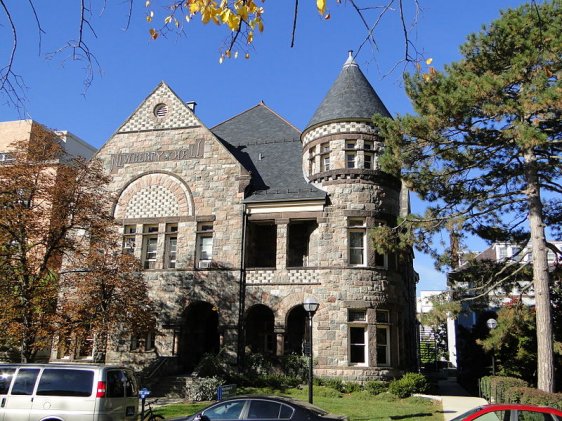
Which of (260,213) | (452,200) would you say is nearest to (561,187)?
(452,200)

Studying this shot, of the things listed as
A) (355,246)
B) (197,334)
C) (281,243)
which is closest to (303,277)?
(281,243)

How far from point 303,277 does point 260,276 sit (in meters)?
2.10

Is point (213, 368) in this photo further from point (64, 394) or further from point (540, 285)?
point (540, 285)

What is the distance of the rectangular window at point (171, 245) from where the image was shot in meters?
27.2

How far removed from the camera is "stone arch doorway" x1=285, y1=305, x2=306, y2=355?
26.1 metres

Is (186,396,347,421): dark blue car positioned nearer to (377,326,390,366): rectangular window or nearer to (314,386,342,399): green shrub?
(314,386,342,399): green shrub

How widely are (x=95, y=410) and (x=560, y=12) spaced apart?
17797 millimetres

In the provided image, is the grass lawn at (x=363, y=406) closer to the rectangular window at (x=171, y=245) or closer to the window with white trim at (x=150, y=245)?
the rectangular window at (x=171, y=245)

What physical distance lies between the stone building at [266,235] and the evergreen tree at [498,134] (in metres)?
4.65

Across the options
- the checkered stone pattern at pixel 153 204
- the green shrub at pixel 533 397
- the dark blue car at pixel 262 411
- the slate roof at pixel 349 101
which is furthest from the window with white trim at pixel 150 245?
the green shrub at pixel 533 397

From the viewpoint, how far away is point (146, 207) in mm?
28047

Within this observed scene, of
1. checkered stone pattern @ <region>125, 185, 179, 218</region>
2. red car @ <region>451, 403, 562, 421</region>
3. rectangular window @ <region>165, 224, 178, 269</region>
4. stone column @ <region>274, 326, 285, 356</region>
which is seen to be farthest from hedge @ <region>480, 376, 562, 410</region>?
checkered stone pattern @ <region>125, 185, 179, 218</region>

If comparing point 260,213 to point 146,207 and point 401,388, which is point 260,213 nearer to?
point 146,207

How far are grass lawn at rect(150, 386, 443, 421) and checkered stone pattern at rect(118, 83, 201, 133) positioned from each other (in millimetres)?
14509
